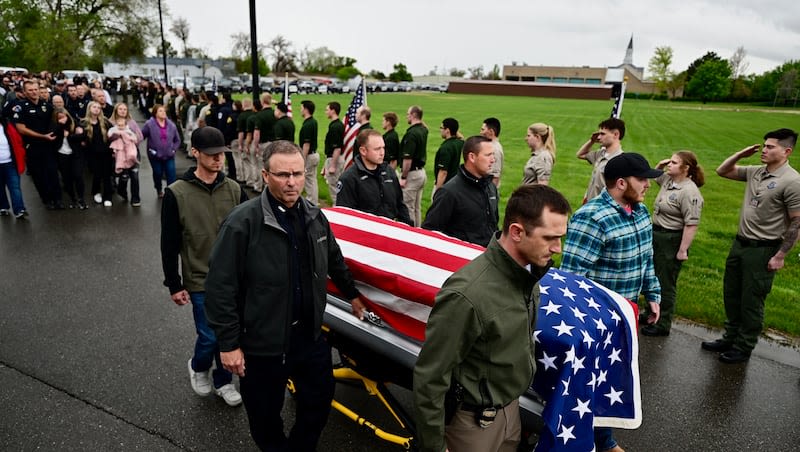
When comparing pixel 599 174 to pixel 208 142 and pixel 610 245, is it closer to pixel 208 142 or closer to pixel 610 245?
pixel 610 245

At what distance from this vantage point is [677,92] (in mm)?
91875

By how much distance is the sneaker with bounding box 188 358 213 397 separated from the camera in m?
3.80

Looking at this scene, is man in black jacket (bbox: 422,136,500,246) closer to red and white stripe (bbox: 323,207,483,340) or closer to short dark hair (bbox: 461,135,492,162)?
short dark hair (bbox: 461,135,492,162)

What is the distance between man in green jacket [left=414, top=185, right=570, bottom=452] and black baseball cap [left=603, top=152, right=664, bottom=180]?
1462 millimetres

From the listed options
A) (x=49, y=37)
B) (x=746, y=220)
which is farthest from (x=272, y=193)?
(x=49, y=37)

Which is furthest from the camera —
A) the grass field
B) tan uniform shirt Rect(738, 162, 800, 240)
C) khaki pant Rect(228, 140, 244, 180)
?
khaki pant Rect(228, 140, 244, 180)

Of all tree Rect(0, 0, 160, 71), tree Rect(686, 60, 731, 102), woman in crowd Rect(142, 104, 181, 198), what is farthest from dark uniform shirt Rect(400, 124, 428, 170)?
tree Rect(686, 60, 731, 102)

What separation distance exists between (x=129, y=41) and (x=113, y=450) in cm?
4830

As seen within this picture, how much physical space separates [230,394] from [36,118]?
716 cm

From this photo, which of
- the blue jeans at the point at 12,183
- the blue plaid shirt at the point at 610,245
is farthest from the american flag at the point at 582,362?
the blue jeans at the point at 12,183

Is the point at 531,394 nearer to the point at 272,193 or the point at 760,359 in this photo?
the point at 272,193

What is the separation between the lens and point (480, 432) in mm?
2201

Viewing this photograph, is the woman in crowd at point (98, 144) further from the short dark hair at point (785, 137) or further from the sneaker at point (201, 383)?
the short dark hair at point (785, 137)

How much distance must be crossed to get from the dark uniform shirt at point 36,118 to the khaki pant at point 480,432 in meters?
8.97
